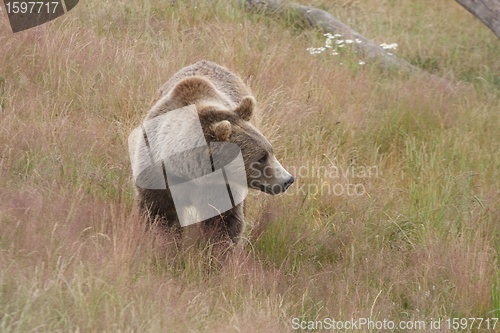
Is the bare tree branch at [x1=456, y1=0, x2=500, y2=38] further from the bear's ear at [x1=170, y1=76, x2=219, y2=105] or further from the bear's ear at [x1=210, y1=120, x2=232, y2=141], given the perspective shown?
the bear's ear at [x1=210, y1=120, x2=232, y2=141]

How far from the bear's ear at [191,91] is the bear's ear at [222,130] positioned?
1.35ft

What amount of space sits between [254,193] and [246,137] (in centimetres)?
128

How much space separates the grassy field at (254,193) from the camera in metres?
3.58

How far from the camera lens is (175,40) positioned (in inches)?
309

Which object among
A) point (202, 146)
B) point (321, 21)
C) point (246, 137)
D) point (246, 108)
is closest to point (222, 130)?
point (202, 146)

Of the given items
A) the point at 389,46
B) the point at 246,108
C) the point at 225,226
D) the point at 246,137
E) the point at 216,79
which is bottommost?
the point at 389,46

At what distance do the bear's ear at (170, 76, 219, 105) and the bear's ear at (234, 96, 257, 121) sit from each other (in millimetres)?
284

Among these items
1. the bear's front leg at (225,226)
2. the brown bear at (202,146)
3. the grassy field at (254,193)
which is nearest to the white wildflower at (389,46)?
the grassy field at (254,193)

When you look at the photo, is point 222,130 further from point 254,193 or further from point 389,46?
point 389,46

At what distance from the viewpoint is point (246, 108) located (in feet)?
14.8

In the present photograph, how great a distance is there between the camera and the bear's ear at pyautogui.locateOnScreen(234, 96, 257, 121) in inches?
175

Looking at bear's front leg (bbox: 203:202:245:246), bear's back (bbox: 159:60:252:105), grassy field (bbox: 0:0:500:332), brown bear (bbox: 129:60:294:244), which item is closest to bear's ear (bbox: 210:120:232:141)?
brown bear (bbox: 129:60:294:244)

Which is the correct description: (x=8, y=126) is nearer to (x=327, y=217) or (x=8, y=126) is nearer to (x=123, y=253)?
(x=123, y=253)

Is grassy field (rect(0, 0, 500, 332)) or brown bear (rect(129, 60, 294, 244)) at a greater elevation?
brown bear (rect(129, 60, 294, 244))
